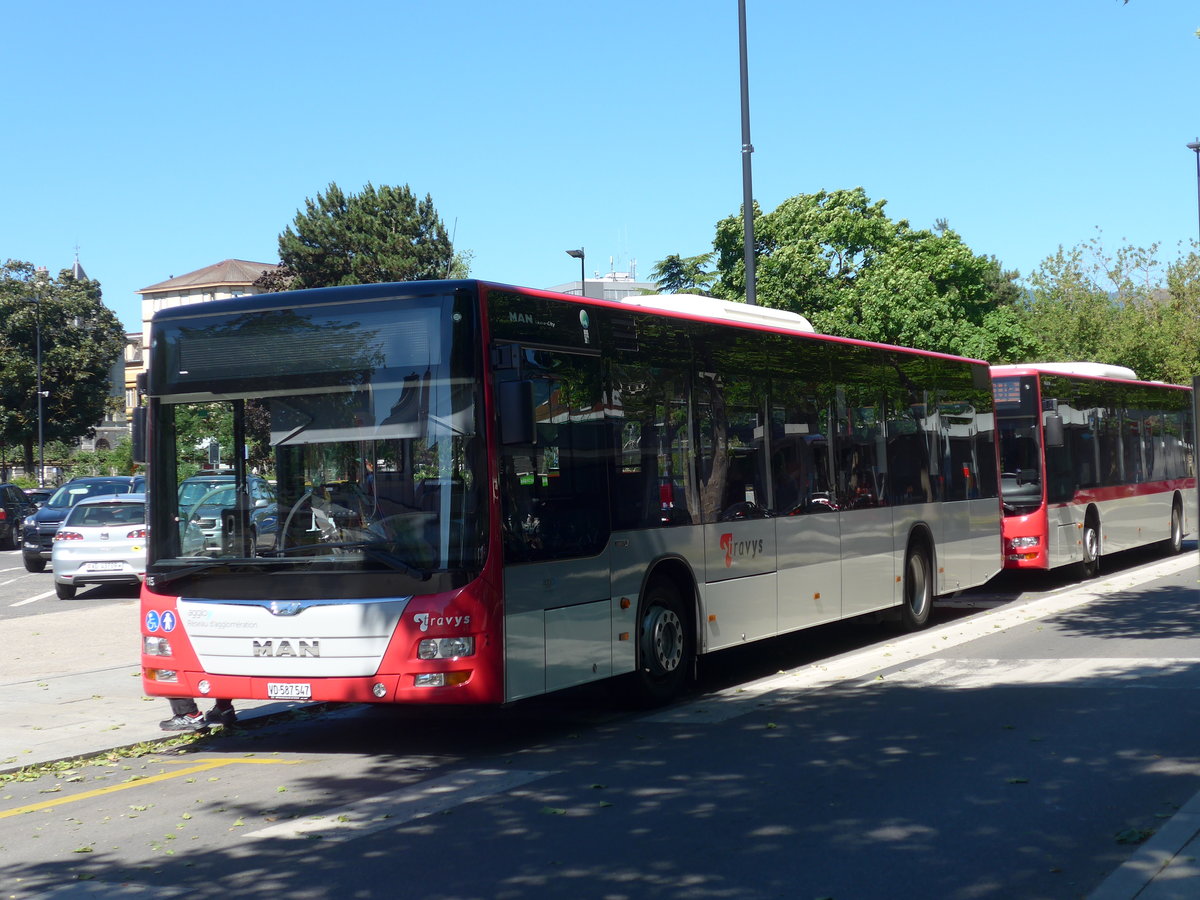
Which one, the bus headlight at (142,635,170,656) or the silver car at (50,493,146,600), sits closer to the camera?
the bus headlight at (142,635,170,656)

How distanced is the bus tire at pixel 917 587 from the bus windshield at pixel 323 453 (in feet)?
25.6

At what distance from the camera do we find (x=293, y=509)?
358 inches

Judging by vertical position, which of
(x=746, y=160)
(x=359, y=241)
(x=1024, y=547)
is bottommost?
(x=1024, y=547)

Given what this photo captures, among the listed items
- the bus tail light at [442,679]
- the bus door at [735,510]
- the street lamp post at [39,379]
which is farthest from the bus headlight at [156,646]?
the street lamp post at [39,379]

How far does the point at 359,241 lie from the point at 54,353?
20403 mm

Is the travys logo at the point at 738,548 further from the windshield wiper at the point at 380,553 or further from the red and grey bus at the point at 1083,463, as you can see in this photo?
the red and grey bus at the point at 1083,463

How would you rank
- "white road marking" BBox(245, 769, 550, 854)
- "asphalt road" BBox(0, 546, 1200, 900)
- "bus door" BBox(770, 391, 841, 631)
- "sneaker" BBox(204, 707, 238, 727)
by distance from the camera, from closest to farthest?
"asphalt road" BBox(0, 546, 1200, 900) < "white road marking" BBox(245, 769, 550, 854) < "sneaker" BBox(204, 707, 238, 727) < "bus door" BBox(770, 391, 841, 631)

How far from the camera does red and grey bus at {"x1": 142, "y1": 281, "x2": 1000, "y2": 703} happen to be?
8.70 meters

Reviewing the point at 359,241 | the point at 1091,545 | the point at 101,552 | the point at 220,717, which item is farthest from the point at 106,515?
the point at 359,241

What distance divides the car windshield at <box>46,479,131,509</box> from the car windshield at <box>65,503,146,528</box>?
27.3ft

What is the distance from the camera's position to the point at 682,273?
213 feet

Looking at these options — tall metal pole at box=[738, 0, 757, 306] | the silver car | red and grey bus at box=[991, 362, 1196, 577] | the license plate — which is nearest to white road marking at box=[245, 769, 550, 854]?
the license plate

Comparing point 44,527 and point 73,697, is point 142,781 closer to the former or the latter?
point 73,697

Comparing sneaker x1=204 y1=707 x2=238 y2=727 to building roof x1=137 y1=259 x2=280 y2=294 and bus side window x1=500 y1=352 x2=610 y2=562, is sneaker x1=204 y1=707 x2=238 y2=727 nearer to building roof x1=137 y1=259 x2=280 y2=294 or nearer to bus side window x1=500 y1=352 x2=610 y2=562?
bus side window x1=500 y1=352 x2=610 y2=562
